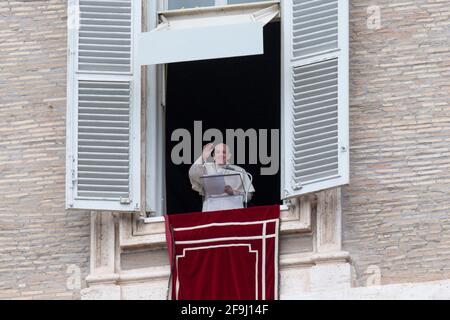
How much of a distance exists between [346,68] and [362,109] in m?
0.33

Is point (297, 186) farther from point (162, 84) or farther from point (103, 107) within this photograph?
point (103, 107)

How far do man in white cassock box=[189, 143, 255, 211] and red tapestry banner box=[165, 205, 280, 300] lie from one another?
35 centimetres

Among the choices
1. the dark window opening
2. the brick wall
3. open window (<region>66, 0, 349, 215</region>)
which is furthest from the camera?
the dark window opening

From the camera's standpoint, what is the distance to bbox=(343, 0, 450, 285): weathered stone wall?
28.5m

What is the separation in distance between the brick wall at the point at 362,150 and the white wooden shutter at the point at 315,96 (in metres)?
0.21

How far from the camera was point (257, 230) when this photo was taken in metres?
28.7

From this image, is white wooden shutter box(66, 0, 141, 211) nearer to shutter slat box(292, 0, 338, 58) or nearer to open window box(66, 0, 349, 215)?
open window box(66, 0, 349, 215)

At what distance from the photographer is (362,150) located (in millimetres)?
28906

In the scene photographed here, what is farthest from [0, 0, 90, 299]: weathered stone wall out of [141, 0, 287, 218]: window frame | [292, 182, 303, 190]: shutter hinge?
[292, 182, 303, 190]: shutter hinge

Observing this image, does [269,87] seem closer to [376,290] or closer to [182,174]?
[182,174]

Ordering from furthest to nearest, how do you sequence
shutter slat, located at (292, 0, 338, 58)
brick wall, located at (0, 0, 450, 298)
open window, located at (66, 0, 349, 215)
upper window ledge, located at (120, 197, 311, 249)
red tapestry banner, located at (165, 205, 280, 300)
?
shutter slat, located at (292, 0, 338, 58)
open window, located at (66, 0, 349, 215)
upper window ledge, located at (120, 197, 311, 249)
brick wall, located at (0, 0, 450, 298)
red tapestry banner, located at (165, 205, 280, 300)

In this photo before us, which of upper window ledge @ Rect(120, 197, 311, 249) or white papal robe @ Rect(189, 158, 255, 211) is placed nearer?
upper window ledge @ Rect(120, 197, 311, 249)

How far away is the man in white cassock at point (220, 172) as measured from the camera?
29.2 meters
